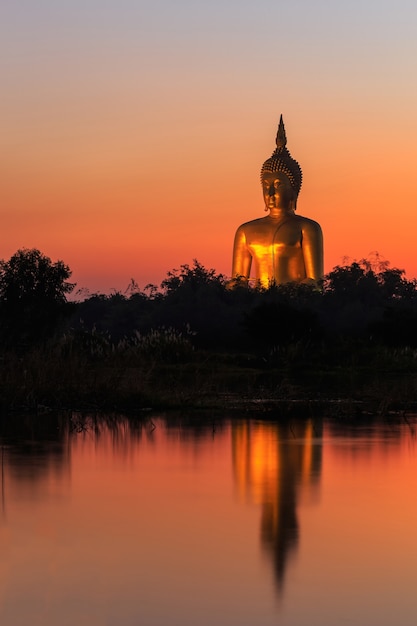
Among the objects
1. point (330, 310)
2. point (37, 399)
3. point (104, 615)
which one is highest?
point (330, 310)

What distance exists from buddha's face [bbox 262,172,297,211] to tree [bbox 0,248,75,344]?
1933cm

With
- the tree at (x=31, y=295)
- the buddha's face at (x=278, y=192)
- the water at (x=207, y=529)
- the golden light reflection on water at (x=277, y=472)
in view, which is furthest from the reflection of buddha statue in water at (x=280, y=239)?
the water at (x=207, y=529)

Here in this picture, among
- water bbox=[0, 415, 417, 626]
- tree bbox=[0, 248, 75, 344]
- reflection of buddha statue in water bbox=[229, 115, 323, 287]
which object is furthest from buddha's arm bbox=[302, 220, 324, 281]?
water bbox=[0, 415, 417, 626]

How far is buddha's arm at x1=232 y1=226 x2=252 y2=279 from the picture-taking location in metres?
53.4


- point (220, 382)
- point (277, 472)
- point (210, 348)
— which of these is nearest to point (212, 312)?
point (210, 348)

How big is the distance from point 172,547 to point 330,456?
554cm

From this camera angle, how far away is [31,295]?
34.2 metres

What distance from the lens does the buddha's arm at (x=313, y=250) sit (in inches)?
2014

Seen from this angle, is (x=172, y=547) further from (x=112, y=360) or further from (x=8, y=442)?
(x=112, y=360)

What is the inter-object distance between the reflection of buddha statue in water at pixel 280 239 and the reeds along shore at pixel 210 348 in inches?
54.6

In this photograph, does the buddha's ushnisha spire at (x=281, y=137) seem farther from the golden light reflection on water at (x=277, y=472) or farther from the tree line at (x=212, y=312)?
the golden light reflection on water at (x=277, y=472)

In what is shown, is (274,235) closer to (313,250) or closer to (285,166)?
(313,250)

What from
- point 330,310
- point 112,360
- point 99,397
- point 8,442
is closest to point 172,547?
point 8,442

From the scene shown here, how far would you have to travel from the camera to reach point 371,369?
28469mm
